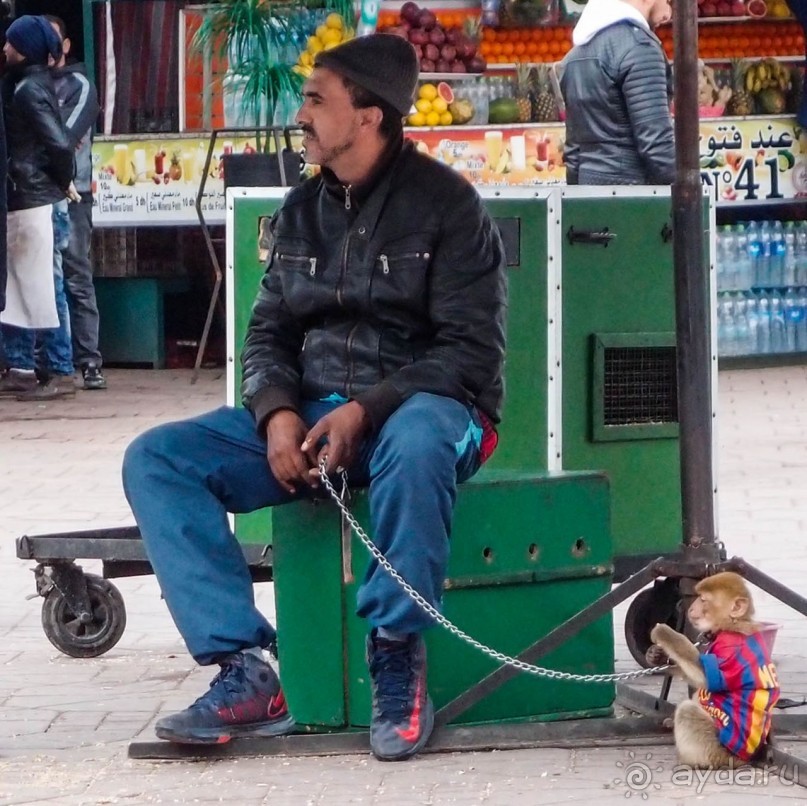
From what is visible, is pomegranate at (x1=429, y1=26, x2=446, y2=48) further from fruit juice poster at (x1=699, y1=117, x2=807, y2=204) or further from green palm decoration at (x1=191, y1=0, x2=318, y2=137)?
fruit juice poster at (x1=699, y1=117, x2=807, y2=204)

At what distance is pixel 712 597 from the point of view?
382 cm

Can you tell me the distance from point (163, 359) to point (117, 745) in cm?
894

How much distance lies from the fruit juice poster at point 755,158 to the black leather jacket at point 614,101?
20.7 ft

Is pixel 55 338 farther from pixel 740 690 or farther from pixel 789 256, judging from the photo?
pixel 740 690

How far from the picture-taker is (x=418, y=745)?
3963 mm

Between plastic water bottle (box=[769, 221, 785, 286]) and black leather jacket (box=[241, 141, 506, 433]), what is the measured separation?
9.00m

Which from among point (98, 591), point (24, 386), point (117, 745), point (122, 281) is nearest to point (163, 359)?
point (122, 281)

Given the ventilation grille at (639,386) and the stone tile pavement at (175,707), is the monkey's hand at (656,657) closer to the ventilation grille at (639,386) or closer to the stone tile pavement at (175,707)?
the stone tile pavement at (175,707)

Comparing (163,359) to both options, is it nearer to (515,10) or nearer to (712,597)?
(515,10)

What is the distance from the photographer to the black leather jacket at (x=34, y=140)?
10344 mm

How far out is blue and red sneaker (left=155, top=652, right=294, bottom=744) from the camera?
3979 millimetres

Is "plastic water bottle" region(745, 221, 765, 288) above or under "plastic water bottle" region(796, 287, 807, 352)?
above

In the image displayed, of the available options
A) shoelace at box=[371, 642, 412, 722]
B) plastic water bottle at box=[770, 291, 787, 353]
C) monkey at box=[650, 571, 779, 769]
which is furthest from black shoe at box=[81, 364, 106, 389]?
monkey at box=[650, 571, 779, 769]

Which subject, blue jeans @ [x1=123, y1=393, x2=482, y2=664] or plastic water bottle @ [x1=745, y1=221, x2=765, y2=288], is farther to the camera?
plastic water bottle @ [x1=745, y1=221, x2=765, y2=288]
